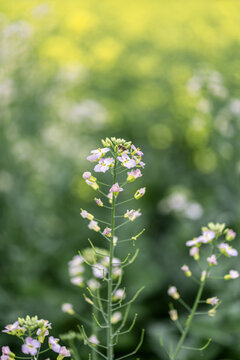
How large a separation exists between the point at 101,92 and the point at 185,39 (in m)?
1.96

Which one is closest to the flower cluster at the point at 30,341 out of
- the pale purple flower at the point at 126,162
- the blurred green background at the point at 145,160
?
the pale purple flower at the point at 126,162

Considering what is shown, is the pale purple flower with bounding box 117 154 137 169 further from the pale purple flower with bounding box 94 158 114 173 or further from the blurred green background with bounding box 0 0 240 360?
the blurred green background with bounding box 0 0 240 360

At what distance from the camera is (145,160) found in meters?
5.16

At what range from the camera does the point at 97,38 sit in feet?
26.7

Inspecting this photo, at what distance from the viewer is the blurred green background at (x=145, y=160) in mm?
3705

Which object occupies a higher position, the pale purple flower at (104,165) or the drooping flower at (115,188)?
the pale purple flower at (104,165)

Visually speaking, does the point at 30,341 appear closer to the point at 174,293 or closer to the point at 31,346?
the point at 31,346

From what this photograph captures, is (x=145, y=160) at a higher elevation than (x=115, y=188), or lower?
higher

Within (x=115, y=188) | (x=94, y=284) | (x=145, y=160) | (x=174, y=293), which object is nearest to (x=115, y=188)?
(x=115, y=188)

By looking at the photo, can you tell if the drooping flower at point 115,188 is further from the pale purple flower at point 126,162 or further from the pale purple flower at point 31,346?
the pale purple flower at point 31,346

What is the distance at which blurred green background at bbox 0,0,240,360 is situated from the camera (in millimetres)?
3705

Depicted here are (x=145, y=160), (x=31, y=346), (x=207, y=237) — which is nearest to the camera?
(x=31, y=346)

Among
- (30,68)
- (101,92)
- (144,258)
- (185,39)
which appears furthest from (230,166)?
(185,39)

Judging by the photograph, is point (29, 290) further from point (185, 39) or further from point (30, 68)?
point (185, 39)
